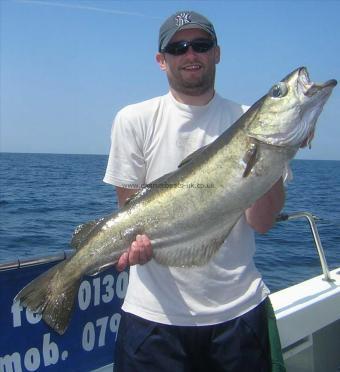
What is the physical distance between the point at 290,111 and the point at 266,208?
63 cm

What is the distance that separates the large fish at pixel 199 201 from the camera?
2.78 metres

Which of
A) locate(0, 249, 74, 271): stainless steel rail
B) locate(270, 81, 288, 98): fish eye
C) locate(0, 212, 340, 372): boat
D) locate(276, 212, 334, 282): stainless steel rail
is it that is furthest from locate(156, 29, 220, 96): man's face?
locate(276, 212, 334, 282): stainless steel rail

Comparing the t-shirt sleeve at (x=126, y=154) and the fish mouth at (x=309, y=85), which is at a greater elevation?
the fish mouth at (x=309, y=85)

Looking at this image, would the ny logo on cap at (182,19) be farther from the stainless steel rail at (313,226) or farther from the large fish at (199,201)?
the stainless steel rail at (313,226)

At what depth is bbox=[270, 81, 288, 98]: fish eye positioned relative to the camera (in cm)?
277

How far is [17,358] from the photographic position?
3.37 m

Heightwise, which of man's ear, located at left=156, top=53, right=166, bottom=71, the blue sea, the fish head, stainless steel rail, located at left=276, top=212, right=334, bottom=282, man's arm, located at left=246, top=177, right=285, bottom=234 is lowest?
the blue sea

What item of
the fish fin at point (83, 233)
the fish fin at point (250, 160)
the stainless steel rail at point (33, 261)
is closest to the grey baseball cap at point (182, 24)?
the fish fin at point (250, 160)

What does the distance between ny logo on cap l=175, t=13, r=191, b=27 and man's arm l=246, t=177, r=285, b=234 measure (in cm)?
118

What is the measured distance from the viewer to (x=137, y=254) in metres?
2.93

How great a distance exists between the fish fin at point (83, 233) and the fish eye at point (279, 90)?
4.26ft

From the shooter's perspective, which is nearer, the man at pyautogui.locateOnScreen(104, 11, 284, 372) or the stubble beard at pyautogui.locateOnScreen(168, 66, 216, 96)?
the man at pyautogui.locateOnScreen(104, 11, 284, 372)

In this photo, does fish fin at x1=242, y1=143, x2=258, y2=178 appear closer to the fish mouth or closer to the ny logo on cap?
the fish mouth

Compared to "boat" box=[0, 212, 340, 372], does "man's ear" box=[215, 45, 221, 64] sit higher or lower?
higher
